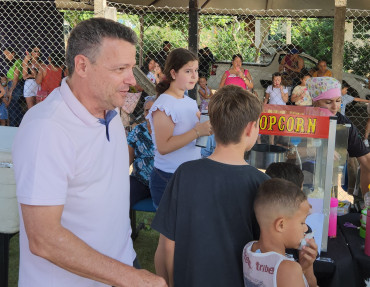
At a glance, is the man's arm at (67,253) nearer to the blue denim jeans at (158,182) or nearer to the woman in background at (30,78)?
the blue denim jeans at (158,182)

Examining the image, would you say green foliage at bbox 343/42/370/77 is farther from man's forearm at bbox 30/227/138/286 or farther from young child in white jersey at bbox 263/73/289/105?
man's forearm at bbox 30/227/138/286

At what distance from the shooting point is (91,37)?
134 cm

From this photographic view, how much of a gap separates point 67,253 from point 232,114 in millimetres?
721

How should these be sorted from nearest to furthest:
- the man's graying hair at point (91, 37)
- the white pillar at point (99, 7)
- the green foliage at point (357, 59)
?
1. the man's graying hair at point (91, 37)
2. the white pillar at point (99, 7)
3. the green foliage at point (357, 59)

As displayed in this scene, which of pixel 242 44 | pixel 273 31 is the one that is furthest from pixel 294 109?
pixel 273 31

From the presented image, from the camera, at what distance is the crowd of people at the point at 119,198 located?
47.4 inches

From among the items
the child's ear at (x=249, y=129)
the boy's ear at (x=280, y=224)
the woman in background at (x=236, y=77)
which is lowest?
the boy's ear at (x=280, y=224)

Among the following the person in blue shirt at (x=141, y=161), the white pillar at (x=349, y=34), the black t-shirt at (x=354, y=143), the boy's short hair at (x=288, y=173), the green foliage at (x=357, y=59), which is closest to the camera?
the boy's short hair at (x=288, y=173)

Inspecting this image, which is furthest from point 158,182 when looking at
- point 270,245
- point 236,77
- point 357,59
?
point 357,59

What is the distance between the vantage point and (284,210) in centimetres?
152

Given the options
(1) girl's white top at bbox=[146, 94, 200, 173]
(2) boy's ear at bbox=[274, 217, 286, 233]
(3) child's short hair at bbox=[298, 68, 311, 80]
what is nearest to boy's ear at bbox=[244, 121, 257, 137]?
(2) boy's ear at bbox=[274, 217, 286, 233]

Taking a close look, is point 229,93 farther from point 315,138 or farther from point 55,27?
point 55,27

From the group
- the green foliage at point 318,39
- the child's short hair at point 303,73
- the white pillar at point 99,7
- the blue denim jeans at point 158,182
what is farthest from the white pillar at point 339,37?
the green foliage at point 318,39

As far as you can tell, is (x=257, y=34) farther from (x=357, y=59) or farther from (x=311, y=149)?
(x=311, y=149)
